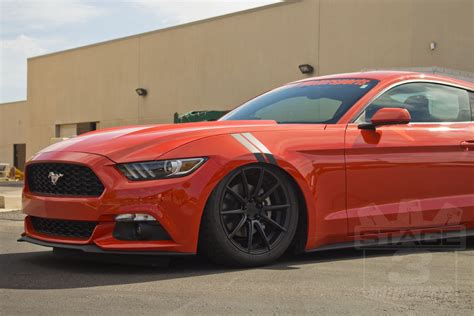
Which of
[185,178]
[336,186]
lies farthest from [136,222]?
[336,186]

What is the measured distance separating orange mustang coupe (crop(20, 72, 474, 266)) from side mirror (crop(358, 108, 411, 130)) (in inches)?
0.4

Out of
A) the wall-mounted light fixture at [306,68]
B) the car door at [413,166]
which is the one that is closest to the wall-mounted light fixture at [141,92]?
the wall-mounted light fixture at [306,68]

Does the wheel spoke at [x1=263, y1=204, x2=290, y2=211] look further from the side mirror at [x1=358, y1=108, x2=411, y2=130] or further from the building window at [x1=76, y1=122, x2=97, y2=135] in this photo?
the building window at [x1=76, y1=122, x2=97, y2=135]

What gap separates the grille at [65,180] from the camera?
414cm

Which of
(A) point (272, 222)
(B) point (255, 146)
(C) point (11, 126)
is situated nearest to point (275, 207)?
(A) point (272, 222)

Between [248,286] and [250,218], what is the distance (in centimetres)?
65

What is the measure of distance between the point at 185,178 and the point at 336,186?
1.15 m

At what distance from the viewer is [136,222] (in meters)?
4.08

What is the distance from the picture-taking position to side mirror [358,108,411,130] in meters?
4.77

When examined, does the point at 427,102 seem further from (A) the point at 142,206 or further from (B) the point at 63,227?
(B) the point at 63,227

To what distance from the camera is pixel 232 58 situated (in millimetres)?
25703

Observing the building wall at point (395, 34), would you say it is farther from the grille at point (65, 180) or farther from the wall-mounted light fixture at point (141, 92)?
the grille at point (65, 180)

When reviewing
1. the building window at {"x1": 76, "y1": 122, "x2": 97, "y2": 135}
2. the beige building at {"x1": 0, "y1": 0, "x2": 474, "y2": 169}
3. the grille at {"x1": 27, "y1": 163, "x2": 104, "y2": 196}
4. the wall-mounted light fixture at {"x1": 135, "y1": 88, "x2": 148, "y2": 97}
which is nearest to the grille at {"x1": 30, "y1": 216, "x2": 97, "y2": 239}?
the grille at {"x1": 27, "y1": 163, "x2": 104, "y2": 196}

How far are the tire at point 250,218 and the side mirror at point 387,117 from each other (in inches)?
32.0
